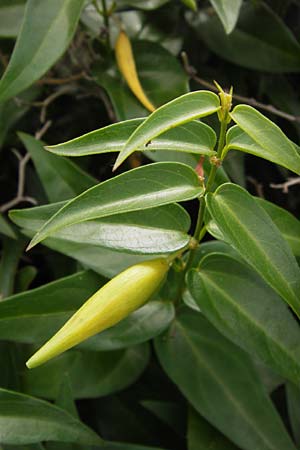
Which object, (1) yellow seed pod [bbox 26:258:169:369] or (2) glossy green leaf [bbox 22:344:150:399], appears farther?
(2) glossy green leaf [bbox 22:344:150:399]

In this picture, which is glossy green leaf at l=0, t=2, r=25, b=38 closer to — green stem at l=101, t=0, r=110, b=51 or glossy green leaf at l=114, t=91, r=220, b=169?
green stem at l=101, t=0, r=110, b=51

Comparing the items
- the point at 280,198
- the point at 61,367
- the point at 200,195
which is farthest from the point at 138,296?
the point at 280,198

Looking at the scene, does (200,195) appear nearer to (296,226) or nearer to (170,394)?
(296,226)

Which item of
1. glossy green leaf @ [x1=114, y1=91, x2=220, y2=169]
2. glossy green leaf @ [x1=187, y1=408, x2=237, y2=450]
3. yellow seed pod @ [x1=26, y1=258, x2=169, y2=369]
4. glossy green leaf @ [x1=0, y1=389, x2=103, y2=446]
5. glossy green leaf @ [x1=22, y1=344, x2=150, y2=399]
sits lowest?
glossy green leaf @ [x1=187, y1=408, x2=237, y2=450]

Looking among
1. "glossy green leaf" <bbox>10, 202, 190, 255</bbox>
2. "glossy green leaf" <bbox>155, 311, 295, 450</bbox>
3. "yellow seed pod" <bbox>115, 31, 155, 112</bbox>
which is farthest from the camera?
"yellow seed pod" <bbox>115, 31, 155, 112</bbox>

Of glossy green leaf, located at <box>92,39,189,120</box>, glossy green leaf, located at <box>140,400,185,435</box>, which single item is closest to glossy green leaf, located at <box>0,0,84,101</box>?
glossy green leaf, located at <box>92,39,189,120</box>

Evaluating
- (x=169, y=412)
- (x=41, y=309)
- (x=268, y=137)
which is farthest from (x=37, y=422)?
(x=268, y=137)
